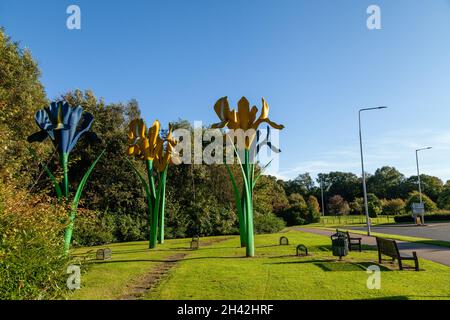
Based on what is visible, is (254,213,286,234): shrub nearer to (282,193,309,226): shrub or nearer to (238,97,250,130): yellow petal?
(282,193,309,226): shrub

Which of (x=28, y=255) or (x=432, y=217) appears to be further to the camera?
(x=432, y=217)

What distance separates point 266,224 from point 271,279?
73.4 feet

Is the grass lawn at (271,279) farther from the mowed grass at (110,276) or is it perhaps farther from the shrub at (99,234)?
the shrub at (99,234)

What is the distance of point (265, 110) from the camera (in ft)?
49.8

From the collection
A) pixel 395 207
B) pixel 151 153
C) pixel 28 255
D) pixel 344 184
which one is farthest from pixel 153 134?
pixel 344 184

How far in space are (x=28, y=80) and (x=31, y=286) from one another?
769 inches

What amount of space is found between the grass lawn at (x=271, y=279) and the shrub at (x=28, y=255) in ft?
3.39

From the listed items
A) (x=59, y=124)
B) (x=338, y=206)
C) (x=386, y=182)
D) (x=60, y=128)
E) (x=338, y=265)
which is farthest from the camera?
(x=386, y=182)

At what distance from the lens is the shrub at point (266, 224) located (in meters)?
30.7

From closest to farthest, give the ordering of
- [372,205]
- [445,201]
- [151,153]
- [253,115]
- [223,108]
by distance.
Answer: [223,108] < [253,115] < [151,153] < [445,201] < [372,205]

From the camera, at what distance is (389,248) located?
10906mm

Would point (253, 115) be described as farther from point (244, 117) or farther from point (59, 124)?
point (59, 124)

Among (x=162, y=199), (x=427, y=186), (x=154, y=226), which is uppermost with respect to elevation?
(x=427, y=186)
